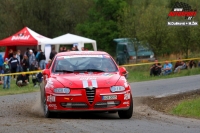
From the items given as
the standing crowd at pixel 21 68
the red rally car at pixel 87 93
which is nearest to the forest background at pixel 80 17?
the standing crowd at pixel 21 68

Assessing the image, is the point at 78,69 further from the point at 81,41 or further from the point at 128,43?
the point at 128,43

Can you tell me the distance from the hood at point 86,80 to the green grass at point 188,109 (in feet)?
7.88

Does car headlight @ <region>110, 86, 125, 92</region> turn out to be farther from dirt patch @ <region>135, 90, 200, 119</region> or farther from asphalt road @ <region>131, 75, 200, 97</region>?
asphalt road @ <region>131, 75, 200, 97</region>

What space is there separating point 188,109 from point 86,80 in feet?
11.6

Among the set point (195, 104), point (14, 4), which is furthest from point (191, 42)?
point (14, 4)

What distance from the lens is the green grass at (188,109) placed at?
45.0 feet

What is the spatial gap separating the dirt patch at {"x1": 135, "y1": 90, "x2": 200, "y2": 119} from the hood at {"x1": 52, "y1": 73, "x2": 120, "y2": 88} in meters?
3.21

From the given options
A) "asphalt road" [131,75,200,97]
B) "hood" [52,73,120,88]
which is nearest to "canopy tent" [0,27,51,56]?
"asphalt road" [131,75,200,97]

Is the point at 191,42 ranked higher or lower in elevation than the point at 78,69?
lower

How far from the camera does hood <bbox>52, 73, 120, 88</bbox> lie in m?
11.9

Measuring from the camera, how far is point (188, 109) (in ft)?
46.9

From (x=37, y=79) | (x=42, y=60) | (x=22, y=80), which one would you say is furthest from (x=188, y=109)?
(x=42, y=60)

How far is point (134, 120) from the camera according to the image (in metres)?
12.1

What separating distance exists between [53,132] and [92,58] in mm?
4498
